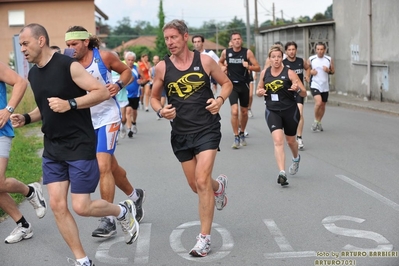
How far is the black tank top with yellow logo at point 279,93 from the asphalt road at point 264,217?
1.04m

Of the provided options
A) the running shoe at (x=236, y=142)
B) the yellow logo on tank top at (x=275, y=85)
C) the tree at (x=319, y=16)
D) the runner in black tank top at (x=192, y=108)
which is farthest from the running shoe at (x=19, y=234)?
the tree at (x=319, y=16)

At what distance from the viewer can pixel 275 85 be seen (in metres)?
9.73

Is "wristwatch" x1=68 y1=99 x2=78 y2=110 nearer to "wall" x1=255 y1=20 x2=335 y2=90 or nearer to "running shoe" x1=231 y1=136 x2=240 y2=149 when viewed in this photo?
"running shoe" x1=231 y1=136 x2=240 y2=149

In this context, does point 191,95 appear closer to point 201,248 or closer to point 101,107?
point 101,107

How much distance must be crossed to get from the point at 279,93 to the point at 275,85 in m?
0.13

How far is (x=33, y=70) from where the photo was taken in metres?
5.70

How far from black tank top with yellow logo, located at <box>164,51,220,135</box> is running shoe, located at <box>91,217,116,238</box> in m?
1.23

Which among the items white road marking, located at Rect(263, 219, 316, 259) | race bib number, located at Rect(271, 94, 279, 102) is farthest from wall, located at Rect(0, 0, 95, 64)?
white road marking, located at Rect(263, 219, 316, 259)

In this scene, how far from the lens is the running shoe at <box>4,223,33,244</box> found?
22.1ft

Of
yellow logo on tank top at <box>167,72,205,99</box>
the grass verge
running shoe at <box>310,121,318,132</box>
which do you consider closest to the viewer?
yellow logo on tank top at <box>167,72,205,99</box>

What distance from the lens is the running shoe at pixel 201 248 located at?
5.92 metres

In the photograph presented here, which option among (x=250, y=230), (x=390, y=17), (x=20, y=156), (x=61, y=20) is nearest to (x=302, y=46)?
(x=390, y=17)

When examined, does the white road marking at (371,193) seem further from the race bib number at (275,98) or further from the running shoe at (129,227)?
the running shoe at (129,227)

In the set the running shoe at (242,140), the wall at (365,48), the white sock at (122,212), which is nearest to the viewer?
the white sock at (122,212)
